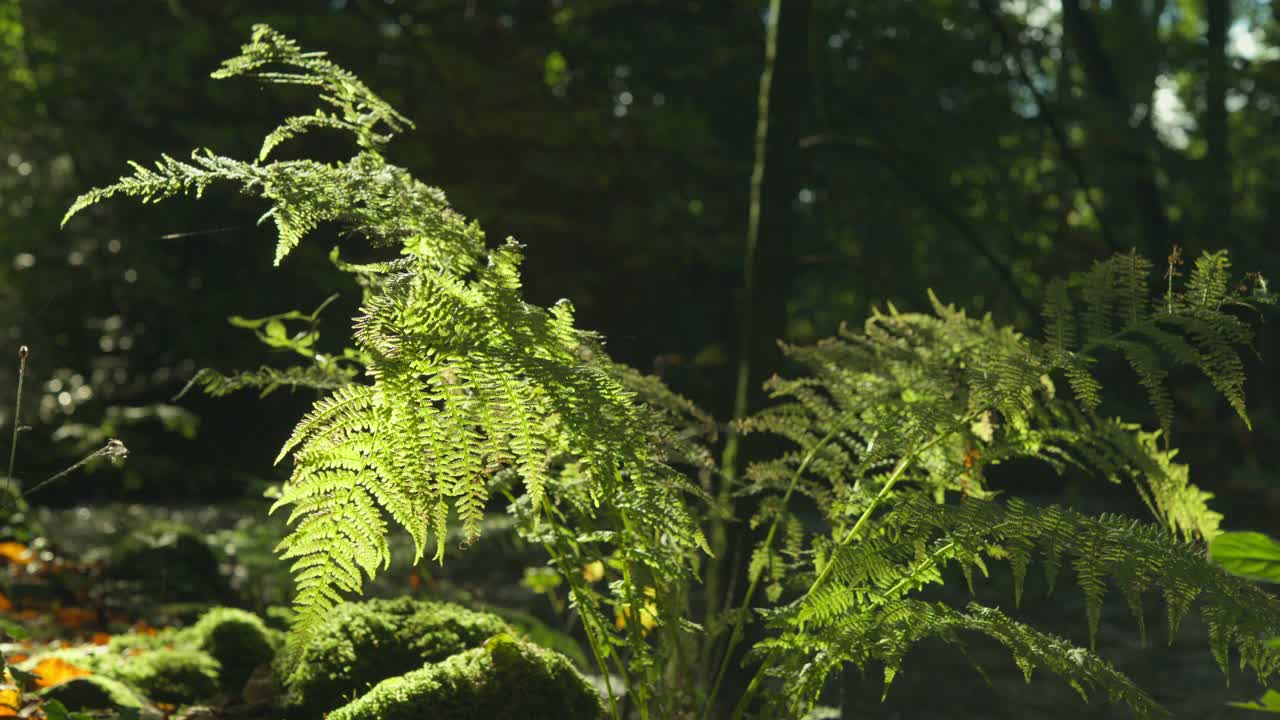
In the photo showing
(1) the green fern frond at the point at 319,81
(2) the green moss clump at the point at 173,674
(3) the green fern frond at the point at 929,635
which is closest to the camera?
(3) the green fern frond at the point at 929,635

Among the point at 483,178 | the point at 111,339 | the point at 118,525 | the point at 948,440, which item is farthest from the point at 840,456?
the point at 111,339

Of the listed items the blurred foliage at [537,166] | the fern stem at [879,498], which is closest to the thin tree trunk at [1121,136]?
the blurred foliage at [537,166]

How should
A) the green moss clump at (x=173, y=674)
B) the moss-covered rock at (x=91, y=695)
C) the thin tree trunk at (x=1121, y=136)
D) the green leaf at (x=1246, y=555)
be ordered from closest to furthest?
the green leaf at (x=1246, y=555) → the moss-covered rock at (x=91, y=695) → the green moss clump at (x=173, y=674) → the thin tree trunk at (x=1121, y=136)

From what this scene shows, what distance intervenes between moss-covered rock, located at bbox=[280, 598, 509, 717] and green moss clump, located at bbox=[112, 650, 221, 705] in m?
0.44

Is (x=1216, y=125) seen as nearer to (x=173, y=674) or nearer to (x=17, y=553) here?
(x=17, y=553)

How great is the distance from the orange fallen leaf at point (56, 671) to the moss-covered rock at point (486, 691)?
2.75ft

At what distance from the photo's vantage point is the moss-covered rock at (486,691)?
193 cm

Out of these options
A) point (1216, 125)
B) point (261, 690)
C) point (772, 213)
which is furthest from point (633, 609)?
point (1216, 125)

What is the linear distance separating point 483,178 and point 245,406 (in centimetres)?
326

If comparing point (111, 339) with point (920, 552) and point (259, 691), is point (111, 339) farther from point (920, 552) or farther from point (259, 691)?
point (920, 552)

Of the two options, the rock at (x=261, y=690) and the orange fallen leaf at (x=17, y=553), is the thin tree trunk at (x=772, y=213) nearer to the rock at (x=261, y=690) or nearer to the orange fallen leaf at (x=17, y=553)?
the rock at (x=261, y=690)

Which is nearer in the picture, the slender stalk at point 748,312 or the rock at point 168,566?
the slender stalk at point 748,312

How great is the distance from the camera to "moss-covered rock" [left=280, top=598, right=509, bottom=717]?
2.23 m

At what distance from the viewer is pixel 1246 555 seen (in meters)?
0.93
